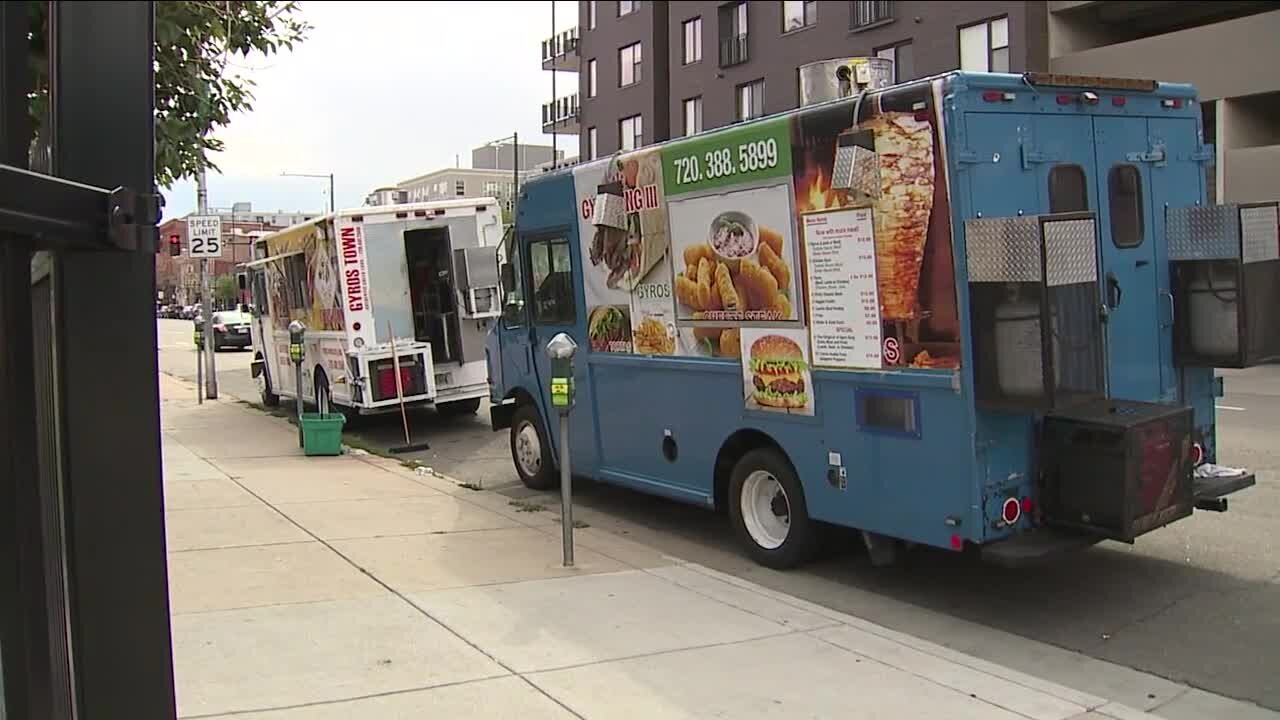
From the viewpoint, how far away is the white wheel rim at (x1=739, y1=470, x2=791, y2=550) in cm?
725

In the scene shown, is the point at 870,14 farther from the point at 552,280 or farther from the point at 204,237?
the point at 552,280

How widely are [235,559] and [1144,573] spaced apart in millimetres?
5969

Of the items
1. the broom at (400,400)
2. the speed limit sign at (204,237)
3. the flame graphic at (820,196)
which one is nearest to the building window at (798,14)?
the speed limit sign at (204,237)

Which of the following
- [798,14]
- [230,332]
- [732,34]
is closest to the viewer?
[798,14]

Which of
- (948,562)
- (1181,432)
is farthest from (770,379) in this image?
(1181,432)

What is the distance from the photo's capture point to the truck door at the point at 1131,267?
6.27 meters

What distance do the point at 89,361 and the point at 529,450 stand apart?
341 inches

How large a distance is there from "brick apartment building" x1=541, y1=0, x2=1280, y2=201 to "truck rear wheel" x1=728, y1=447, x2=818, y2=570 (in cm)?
341

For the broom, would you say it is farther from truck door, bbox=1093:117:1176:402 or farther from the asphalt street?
truck door, bbox=1093:117:1176:402

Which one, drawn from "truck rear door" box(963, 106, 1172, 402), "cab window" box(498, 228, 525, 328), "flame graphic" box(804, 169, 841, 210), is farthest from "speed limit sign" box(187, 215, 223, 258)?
"truck rear door" box(963, 106, 1172, 402)

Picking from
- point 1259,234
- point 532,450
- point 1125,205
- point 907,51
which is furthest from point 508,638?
point 907,51

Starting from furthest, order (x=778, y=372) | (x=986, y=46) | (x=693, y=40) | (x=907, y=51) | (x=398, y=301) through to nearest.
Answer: (x=693, y=40)
(x=907, y=51)
(x=986, y=46)
(x=398, y=301)
(x=778, y=372)

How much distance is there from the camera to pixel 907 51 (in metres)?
29.6

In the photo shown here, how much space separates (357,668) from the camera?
495 cm
